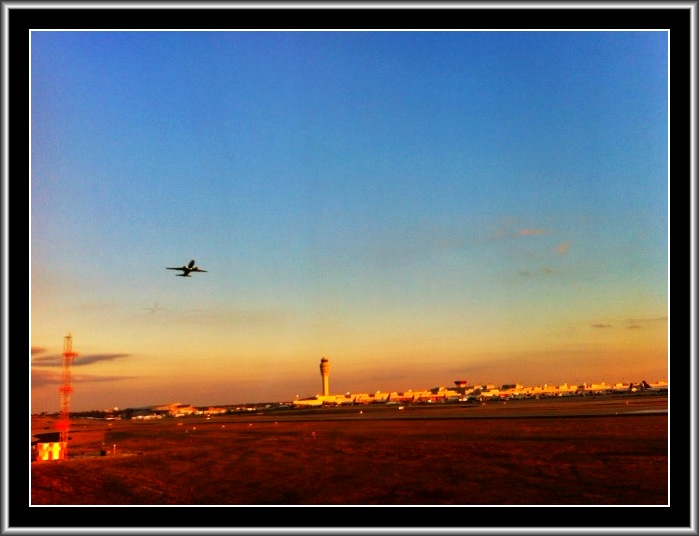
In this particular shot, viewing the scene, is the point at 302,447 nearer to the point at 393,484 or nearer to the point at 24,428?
the point at 393,484

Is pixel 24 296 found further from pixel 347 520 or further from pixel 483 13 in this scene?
pixel 483 13

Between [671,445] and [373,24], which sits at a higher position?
[373,24]

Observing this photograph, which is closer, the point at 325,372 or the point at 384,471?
the point at 384,471

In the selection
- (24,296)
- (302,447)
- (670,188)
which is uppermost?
(670,188)

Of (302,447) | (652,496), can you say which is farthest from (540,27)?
(302,447)

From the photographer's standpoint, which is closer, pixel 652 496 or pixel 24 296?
pixel 24 296

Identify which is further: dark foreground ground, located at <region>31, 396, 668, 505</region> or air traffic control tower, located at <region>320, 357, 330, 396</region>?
air traffic control tower, located at <region>320, 357, 330, 396</region>

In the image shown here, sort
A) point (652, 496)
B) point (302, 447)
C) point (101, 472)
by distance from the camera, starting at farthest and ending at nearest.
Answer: point (302, 447)
point (101, 472)
point (652, 496)

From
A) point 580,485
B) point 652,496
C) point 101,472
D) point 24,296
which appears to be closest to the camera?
point 24,296

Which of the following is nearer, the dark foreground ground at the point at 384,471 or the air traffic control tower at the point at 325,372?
the dark foreground ground at the point at 384,471

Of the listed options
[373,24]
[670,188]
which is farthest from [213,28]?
[670,188]
